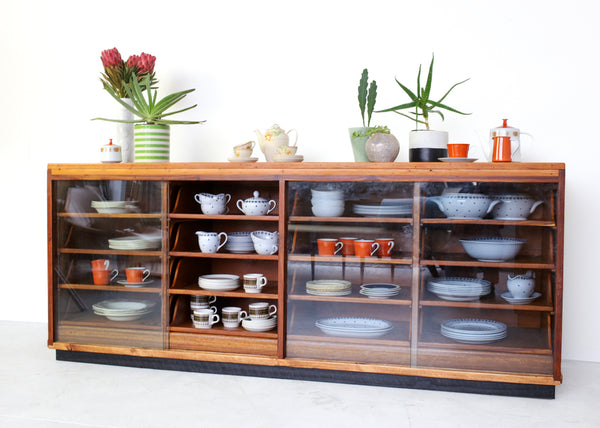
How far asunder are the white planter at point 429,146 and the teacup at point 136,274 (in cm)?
150

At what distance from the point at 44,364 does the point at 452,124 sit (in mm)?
2548

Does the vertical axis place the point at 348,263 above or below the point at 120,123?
below

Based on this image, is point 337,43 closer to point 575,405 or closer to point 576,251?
point 576,251

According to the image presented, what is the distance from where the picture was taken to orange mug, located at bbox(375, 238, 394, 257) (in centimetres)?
281

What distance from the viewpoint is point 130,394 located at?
2650 mm

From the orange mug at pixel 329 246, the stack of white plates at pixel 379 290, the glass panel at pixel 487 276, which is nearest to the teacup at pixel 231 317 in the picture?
the orange mug at pixel 329 246

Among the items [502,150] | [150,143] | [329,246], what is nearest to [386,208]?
[329,246]


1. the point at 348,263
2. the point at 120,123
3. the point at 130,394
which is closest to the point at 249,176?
the point at 348,263

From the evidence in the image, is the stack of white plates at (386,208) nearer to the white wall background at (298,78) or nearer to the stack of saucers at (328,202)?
the stack of saucers at (328,202)

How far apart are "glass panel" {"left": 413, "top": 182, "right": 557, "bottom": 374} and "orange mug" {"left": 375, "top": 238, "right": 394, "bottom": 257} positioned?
146mm

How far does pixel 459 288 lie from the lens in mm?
2746

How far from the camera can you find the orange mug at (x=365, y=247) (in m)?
2.85

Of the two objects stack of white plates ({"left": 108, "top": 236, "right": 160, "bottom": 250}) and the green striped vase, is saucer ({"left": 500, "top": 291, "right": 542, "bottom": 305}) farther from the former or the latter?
the green striped vase

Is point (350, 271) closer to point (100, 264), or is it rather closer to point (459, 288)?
point (459, 288)
